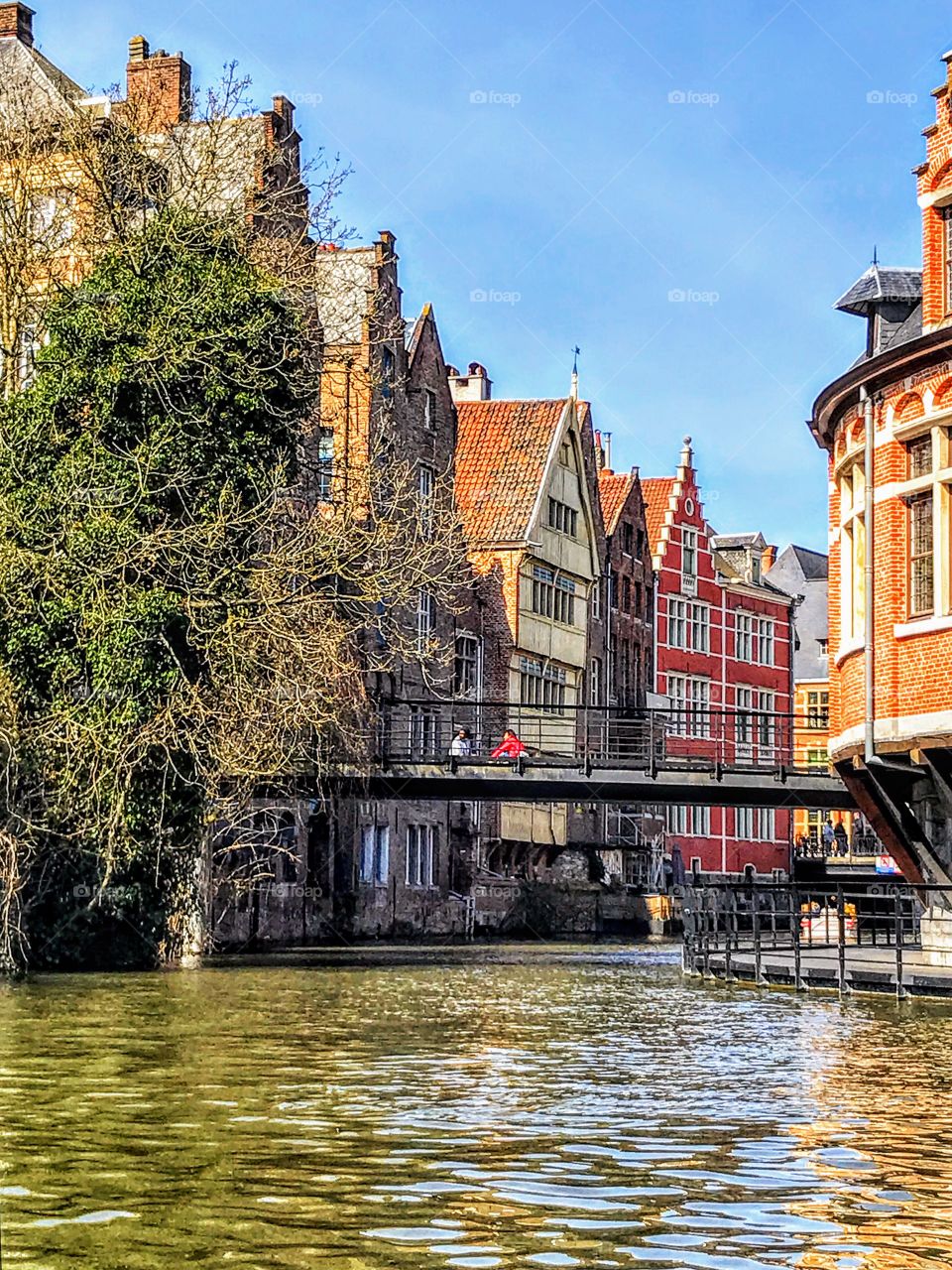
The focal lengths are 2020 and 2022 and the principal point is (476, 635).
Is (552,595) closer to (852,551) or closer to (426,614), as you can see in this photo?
(426,614)

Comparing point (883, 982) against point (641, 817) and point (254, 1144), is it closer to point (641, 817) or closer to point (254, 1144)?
point (254, 1144)

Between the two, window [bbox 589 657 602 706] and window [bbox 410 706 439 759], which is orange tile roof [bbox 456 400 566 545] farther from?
window [bbox 410 706 439 759]

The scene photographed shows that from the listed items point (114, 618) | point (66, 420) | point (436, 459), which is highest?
point (436, 459)

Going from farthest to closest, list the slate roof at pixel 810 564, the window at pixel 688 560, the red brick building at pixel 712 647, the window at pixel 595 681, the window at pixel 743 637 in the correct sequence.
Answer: the slate roof at pixel 810 564, the window at pixel 743 637, the window at pixel 688 560, the red brick building at pixel 712 647, the window at pixel 595 681

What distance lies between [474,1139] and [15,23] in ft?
118

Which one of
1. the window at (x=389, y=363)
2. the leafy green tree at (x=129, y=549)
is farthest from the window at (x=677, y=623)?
the leafy green tree at (x=129, y=549)

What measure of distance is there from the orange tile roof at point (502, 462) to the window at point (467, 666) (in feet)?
10.2

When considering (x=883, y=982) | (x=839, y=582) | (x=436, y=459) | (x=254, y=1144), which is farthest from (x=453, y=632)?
(x=254, y=1144)

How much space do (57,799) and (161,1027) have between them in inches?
330

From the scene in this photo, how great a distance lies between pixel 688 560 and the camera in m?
72.6

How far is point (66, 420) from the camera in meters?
26.6

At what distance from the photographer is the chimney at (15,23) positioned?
136 feet

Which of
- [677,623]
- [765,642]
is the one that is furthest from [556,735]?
[765,642]

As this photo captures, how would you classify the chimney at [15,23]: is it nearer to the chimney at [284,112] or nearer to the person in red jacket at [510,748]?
the chimney at [284,112]
